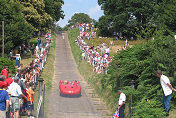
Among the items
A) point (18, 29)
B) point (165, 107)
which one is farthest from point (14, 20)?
point (165, 107)

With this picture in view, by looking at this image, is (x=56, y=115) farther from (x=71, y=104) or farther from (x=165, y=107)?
(x=165, y=107)

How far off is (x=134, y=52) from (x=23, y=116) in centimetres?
796

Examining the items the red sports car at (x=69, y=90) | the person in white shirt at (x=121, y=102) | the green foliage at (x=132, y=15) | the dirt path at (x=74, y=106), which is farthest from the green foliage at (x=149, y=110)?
the green foliage at (x=132, y=15)

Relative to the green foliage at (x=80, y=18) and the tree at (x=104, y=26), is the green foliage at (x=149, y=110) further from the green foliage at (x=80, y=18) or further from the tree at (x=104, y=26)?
the green foliage at (x=80, y=18)

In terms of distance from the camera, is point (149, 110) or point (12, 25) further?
point (12, 25)

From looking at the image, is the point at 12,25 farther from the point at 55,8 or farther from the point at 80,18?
the point at 80,18

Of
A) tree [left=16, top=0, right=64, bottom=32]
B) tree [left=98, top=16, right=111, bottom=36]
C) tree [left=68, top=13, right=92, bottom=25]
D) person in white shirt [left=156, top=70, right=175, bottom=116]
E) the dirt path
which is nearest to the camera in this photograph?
person in white shirt [left=156, top=70, right=175, bottom=116]

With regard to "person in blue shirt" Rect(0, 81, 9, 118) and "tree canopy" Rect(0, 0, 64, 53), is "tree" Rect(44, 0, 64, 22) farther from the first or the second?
"person in blue shirt" Rect(0, 81, 9, 118)

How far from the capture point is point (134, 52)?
1803 centimetres

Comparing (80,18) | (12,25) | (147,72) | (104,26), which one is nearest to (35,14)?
(12,25)

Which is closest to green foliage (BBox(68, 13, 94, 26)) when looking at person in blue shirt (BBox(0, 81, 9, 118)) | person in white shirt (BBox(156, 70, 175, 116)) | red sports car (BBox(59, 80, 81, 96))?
red sports car (BBox(59, 80, 81, 96))

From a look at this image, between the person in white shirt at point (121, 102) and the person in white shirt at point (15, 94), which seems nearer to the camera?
the person in white shirt at point (15, 94)

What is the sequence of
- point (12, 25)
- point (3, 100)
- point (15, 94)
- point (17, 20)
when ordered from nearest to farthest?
point (3, 100)
point (15, 94)
point (12, 25)
point (17, 20)

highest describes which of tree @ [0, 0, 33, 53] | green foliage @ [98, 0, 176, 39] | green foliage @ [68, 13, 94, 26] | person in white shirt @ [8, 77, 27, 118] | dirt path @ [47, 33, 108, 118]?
green foliage @ [68, 13, 94, 26]
